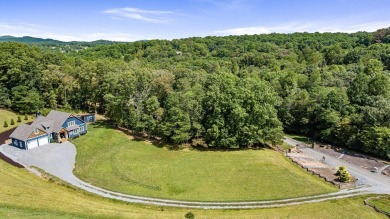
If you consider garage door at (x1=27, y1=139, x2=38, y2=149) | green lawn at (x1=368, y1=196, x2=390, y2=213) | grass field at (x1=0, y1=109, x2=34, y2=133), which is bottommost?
green lawn at (x1=368, y1=196, x2=390, y2=213)

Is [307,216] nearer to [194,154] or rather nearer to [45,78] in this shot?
[194,154]

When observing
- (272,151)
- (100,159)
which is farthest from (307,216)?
(100,159)

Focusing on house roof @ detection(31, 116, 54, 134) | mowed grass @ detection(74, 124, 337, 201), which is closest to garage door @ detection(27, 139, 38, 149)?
house roof @ detection(31, 116, 54, 134)

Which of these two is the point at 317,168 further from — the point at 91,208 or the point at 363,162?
the point at 91,208

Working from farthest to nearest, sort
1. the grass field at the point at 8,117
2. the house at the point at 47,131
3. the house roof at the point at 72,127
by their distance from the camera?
the grass field at the point at 8,117, the house roof at the point at 72,127, the house at the point at 47,131

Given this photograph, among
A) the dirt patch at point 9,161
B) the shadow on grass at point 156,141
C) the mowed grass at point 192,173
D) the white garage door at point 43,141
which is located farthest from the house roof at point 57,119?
the dirt patch at point 9,161

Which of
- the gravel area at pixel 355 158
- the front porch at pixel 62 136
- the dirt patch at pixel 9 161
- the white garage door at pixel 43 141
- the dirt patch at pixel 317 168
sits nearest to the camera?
the dirt patch at pixel 317 168

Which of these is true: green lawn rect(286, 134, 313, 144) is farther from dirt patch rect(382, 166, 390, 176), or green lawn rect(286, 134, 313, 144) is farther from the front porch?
the front porch

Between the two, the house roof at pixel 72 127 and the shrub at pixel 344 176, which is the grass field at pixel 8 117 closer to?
the house roof at pixel 72 127
